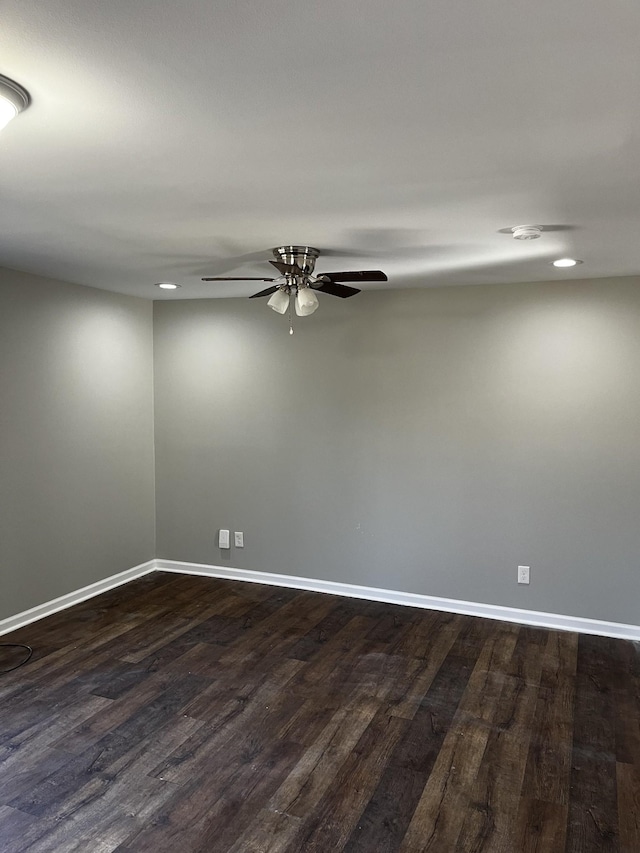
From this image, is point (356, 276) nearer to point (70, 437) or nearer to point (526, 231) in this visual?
point (526, 231)

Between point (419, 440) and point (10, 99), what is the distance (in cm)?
343

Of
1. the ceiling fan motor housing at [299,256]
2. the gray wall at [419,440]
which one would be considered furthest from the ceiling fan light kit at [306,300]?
the gray wall at [419,440]

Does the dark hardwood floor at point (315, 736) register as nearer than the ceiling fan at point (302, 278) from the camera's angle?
Yes

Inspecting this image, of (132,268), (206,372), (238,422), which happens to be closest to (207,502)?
(238,422)

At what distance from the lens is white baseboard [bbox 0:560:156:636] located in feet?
13.2

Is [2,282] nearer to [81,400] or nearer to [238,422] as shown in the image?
[81,400]

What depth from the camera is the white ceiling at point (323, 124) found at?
4.04 feet

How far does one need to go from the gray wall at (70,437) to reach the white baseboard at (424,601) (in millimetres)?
590

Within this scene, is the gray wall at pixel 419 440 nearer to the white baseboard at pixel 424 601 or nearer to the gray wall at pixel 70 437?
the white baseboard at pixel 424 601

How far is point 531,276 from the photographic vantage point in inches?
156

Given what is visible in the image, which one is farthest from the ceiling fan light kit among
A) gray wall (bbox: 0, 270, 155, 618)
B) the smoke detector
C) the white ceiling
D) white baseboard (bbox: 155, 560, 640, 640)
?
white baseboard (bbox: 155, 560, 640, 640)

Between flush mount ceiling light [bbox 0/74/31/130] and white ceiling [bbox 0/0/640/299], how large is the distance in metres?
0.04

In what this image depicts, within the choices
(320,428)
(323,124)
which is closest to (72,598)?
(320,428)

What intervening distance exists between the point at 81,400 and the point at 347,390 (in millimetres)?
1933
